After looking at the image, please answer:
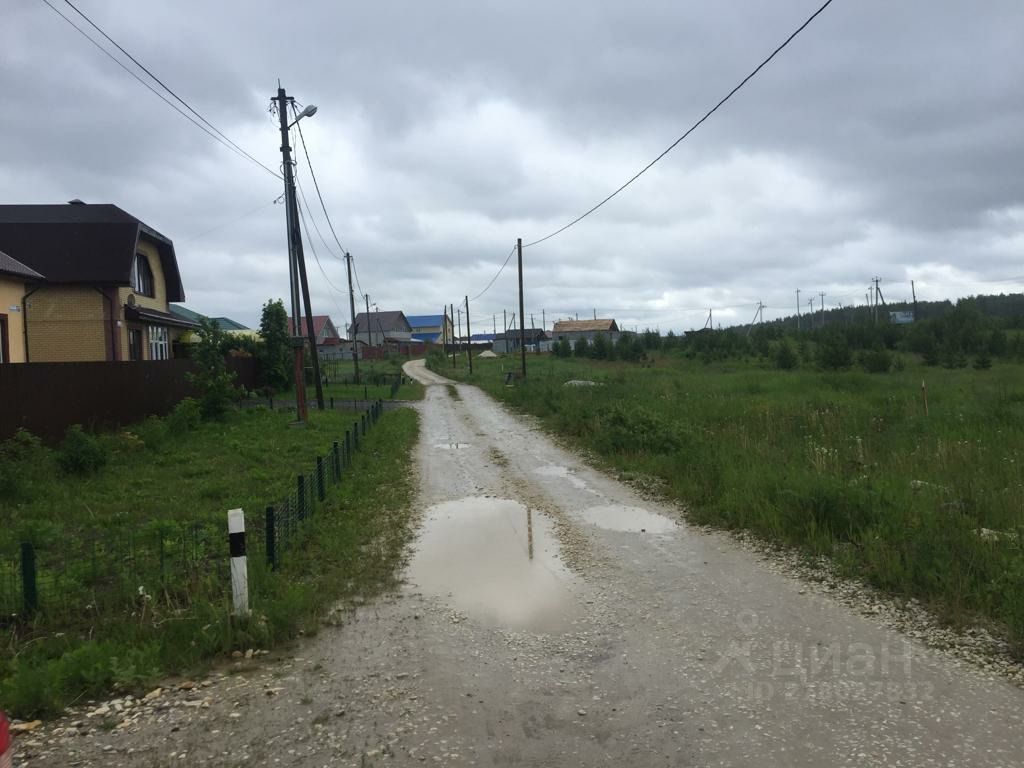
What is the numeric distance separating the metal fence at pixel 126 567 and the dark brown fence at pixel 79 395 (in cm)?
631

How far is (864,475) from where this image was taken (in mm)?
8922

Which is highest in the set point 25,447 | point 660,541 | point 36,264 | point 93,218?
point 93,218

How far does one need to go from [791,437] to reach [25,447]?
1284cm

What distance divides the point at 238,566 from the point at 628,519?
16.3ft

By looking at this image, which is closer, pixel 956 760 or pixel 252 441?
pixel 956 760

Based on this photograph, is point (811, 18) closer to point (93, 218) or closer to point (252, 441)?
point (252, 441)

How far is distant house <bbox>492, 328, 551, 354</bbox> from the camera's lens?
117062 mm

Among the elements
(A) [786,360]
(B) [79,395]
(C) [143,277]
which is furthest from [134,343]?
(A) [786,360]

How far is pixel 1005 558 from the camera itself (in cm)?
574

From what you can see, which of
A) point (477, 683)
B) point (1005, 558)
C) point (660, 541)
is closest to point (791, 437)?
point (660, 541)

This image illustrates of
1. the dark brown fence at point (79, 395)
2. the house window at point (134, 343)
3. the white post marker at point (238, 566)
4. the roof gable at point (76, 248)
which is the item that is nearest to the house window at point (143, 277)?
the house window at point (134, 343)

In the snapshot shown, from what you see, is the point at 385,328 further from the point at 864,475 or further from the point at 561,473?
the point at 864,475

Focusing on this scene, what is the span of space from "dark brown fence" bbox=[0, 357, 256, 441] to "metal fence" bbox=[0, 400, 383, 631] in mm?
6307

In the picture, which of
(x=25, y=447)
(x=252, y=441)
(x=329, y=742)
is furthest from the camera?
(x=252, y=441)
